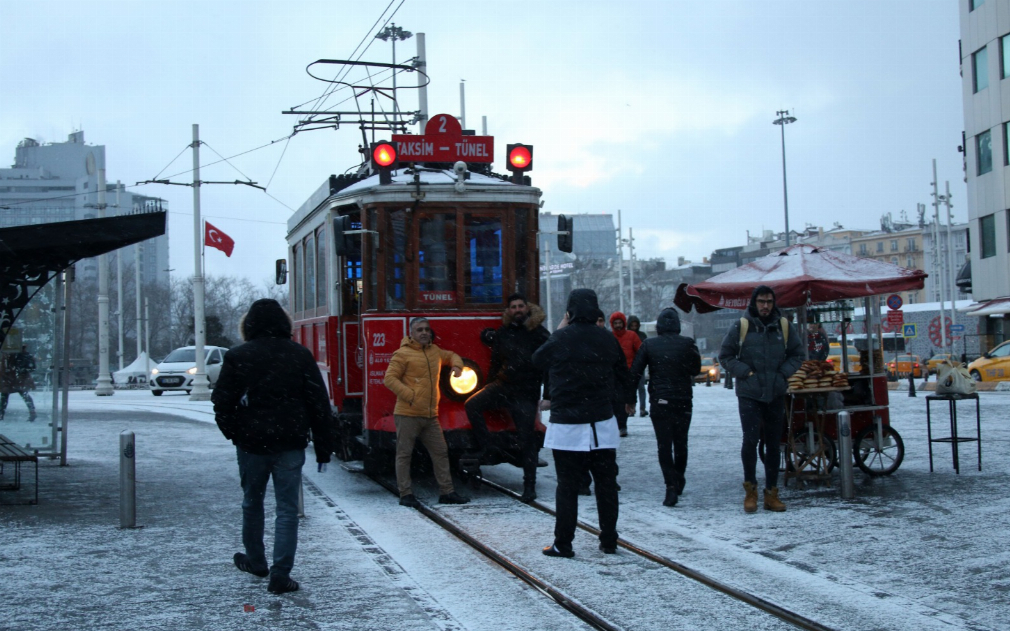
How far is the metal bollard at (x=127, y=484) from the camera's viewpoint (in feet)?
28.2

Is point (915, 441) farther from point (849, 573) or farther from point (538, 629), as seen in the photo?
point (538, 629)

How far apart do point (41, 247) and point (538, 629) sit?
248 inches

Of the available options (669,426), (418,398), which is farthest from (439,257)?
(669,426)

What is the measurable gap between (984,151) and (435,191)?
3772 cm

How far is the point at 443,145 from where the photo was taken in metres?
10.7

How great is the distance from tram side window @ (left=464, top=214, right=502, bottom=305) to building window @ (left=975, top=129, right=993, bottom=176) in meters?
36.5

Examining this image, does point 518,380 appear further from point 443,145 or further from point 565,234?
point 443,145

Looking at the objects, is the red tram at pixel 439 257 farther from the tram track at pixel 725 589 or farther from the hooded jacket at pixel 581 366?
the hooded jacket at pixel 581 366

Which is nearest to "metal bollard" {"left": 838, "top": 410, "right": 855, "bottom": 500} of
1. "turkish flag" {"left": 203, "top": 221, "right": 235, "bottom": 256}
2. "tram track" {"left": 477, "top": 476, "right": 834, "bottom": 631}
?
"tram track" {"left": 477, "top": 476, "right": 834, "bottom": 631}

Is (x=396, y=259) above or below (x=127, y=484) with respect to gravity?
above

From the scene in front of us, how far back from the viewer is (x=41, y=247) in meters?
9.45

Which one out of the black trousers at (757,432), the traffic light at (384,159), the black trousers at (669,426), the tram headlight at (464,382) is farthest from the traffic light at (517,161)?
the black trousers at (757,432)

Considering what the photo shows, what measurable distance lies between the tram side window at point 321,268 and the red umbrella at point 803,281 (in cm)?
400

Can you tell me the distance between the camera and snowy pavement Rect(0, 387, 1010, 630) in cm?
588
